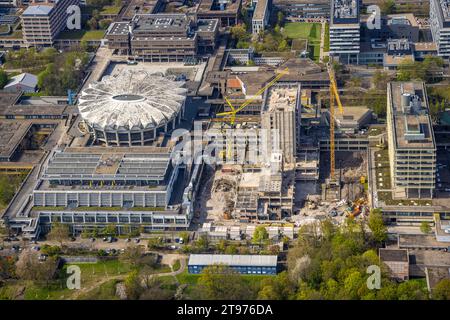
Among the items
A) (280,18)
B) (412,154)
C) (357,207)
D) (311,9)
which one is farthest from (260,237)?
(311,9)

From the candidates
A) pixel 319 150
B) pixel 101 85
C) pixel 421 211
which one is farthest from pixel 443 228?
pixel 101 85

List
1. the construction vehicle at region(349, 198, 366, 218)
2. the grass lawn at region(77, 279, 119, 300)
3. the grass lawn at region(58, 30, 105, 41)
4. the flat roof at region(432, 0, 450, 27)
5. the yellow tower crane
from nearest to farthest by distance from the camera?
the grass lawn at region(77, 279, 119, 300) → the construction vehicle at region(349, 198, 366, 218) → the yellow tower crane → the flat roof at region(432, 0, 450, 27) → the grass lawn at region(58, 30, 105, 41)

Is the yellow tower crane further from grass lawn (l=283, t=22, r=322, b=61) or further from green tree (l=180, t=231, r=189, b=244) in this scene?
green tree (l=180, t=231, r=189, b=244)

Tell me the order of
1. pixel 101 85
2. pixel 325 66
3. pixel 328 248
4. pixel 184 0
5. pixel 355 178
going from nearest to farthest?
1. pixel 328 248
2. pixel 355 178
3. pixel 101 85
4. pixel 325 66
5. pixel 184 0

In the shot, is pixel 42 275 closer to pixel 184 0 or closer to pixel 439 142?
pixel 439 142

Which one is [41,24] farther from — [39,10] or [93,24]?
[93,24]

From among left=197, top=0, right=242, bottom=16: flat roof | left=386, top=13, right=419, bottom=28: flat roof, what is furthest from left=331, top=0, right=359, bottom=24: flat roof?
left=197, top=0, right=242, bottom=16: flat roof
